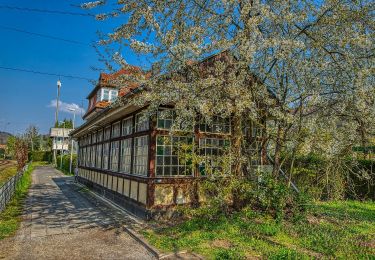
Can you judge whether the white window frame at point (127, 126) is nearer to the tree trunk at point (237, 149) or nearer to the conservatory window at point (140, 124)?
the conservatory window at point (140, 124)

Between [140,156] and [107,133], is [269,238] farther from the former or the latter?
[107,133]

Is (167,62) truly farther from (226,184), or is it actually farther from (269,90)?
(226,184)

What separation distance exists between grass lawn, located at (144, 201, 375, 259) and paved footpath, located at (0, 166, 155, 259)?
799 mm

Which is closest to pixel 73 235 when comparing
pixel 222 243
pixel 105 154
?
pixel 222 243

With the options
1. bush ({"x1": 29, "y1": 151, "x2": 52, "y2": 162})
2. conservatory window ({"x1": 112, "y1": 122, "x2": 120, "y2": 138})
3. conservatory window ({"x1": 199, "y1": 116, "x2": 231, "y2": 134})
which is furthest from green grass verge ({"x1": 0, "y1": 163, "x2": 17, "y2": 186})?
bush ({"x1": 29, "y1": 151, "x2": 52, "y2": 162})

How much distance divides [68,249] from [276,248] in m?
4.20

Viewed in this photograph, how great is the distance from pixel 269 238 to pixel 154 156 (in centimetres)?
394

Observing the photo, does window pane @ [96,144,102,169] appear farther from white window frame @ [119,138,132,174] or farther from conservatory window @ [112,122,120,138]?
white window frame @ [119,138,132,174]

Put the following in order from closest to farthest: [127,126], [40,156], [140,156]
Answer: [140,156] < [127,126] < [40,156]

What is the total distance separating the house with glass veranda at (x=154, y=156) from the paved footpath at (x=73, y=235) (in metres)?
0.89

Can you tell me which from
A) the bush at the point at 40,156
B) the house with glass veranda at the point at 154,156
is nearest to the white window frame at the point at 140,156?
the house with glass veranda at the point at 154,156

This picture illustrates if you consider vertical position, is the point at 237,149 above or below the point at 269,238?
above

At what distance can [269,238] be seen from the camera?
20.9ft

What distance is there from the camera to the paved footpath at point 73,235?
5895mm
